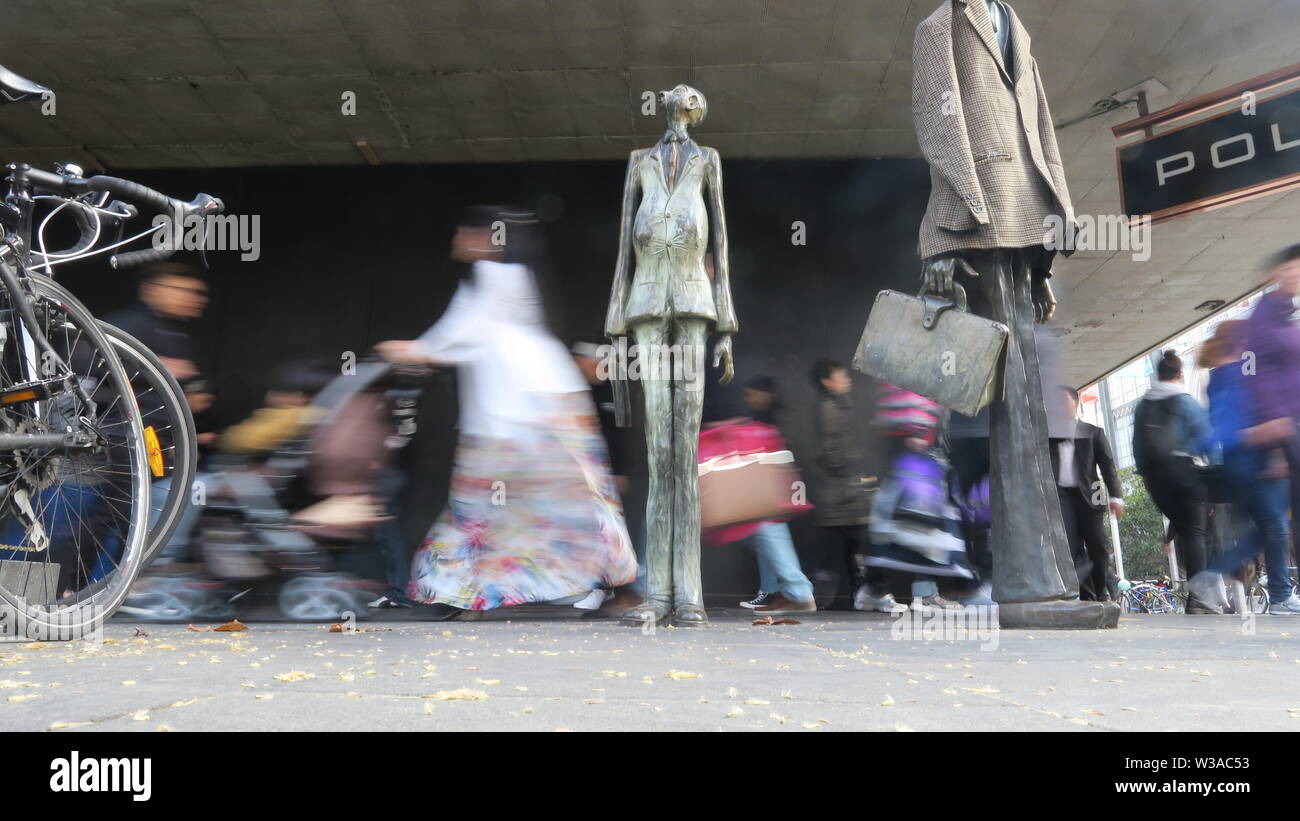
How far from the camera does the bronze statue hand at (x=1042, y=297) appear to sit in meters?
4.10

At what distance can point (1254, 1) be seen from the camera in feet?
23.3

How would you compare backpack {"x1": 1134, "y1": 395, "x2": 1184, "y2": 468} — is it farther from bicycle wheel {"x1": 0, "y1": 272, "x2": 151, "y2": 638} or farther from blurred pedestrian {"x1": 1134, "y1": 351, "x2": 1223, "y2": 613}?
bicycle wheel {"x1": 0, "y1": 272, "x2": 151, "y2": 638}

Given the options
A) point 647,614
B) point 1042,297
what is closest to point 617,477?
point 647,614

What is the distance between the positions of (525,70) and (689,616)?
523 centimetres

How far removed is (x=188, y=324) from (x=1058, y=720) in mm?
Result: 8915

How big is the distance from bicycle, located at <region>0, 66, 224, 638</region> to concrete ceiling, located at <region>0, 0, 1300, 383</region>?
4.05 metres

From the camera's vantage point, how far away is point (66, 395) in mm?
3078

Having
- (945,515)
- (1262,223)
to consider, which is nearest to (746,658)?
(945,515)

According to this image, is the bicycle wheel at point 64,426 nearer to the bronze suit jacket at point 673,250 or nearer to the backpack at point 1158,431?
the bronze suit jacket at point 673,250

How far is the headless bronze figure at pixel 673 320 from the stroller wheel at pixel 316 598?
205 centimetres

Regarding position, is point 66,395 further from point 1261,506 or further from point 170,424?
point 1261,506

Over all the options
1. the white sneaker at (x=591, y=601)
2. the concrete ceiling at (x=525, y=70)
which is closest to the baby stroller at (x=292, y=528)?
→ the white sneaker at (x=591, y=601)
